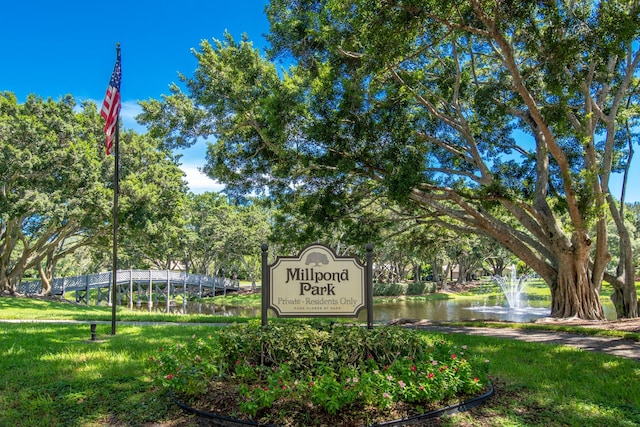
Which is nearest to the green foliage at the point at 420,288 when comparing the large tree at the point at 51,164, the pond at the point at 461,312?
the pond at the point at 461,312

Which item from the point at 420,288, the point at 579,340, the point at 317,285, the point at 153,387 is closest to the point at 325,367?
the point at 317,285

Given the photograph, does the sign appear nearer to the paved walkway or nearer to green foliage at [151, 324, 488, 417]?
green foliage at [151, 324, 488, 417]

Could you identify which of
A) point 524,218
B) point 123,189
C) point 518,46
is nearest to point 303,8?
point 518,46

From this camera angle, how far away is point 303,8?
1213 centimetres

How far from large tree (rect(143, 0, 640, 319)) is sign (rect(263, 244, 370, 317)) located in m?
4.54

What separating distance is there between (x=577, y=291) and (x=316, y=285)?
414 inches

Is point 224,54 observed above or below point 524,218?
above

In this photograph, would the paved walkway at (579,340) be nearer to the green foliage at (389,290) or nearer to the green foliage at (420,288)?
the green foliage at (389,290)

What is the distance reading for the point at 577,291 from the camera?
13.2 metres

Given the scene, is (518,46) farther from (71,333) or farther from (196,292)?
(196,292)

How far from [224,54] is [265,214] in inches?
1435

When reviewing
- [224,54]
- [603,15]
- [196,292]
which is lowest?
[196,292]

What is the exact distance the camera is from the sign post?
5914 millimetres

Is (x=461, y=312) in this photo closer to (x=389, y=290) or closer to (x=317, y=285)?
(x=389, y=290)
